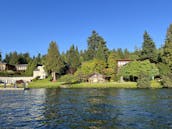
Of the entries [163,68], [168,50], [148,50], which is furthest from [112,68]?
[168,50]

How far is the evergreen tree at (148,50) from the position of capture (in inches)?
4798

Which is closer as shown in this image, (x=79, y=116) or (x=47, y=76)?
A: (x=79, y=116)

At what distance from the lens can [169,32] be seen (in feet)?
377

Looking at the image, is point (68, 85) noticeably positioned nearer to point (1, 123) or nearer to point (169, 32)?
point (169, 32)

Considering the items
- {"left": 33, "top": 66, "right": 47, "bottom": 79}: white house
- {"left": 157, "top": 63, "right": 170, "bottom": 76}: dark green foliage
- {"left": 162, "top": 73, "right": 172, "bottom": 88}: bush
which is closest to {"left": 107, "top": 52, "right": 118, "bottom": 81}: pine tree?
{"left": 157, "top": 63, "right": 170, "bottom": 76}: dark green foliage

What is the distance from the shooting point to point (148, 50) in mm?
124750

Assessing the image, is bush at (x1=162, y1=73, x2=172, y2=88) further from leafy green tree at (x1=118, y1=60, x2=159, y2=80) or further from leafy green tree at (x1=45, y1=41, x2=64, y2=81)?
leafy green tree at (x1=45, y1=41, x2=64, y2=81)

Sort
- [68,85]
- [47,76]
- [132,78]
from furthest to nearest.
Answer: [47,76] → [132,78] → [68,85]

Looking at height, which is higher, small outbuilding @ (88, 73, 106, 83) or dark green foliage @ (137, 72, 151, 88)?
small outbuilding @ (88, 73, 106, 83)

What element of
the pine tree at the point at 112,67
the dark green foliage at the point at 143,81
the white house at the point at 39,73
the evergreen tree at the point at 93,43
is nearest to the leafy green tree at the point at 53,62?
the white house at the point at 39,73

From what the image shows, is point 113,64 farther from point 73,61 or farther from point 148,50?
point 73,61

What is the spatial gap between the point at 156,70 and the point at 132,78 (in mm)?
12892

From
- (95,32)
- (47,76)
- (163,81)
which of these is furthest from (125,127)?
(95,32)

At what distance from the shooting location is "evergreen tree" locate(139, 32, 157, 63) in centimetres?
12188
